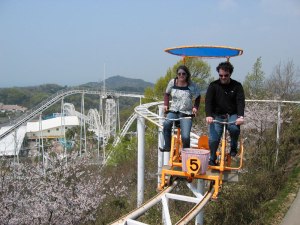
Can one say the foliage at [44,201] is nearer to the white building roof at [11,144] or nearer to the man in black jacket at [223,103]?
the white building roof at [11,144]

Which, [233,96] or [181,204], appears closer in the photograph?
[233,96]

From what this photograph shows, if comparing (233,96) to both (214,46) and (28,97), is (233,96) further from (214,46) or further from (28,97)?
(28,97)

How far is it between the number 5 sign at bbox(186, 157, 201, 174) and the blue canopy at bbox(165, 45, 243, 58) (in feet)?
5.64

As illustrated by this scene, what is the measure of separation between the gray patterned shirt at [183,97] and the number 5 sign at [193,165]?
0.97m

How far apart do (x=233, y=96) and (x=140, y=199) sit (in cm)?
615

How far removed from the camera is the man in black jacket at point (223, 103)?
16.2 feet

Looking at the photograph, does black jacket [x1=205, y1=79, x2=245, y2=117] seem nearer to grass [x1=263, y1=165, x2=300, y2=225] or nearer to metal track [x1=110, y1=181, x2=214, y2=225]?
metal track [x1=110, y1=181, x2=214, y2=225]

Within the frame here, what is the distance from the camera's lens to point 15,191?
10.4m

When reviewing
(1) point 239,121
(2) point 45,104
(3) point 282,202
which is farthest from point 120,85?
(1) point 239,121

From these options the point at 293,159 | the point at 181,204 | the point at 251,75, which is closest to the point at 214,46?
the point at 181,204

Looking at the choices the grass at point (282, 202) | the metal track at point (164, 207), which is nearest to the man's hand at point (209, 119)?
the metal track at point (164, 207)

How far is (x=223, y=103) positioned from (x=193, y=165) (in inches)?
42.0

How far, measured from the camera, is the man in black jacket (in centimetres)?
494

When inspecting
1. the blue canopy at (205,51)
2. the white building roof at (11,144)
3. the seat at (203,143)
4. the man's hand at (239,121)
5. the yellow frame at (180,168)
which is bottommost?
the white building roof at (11,144)
